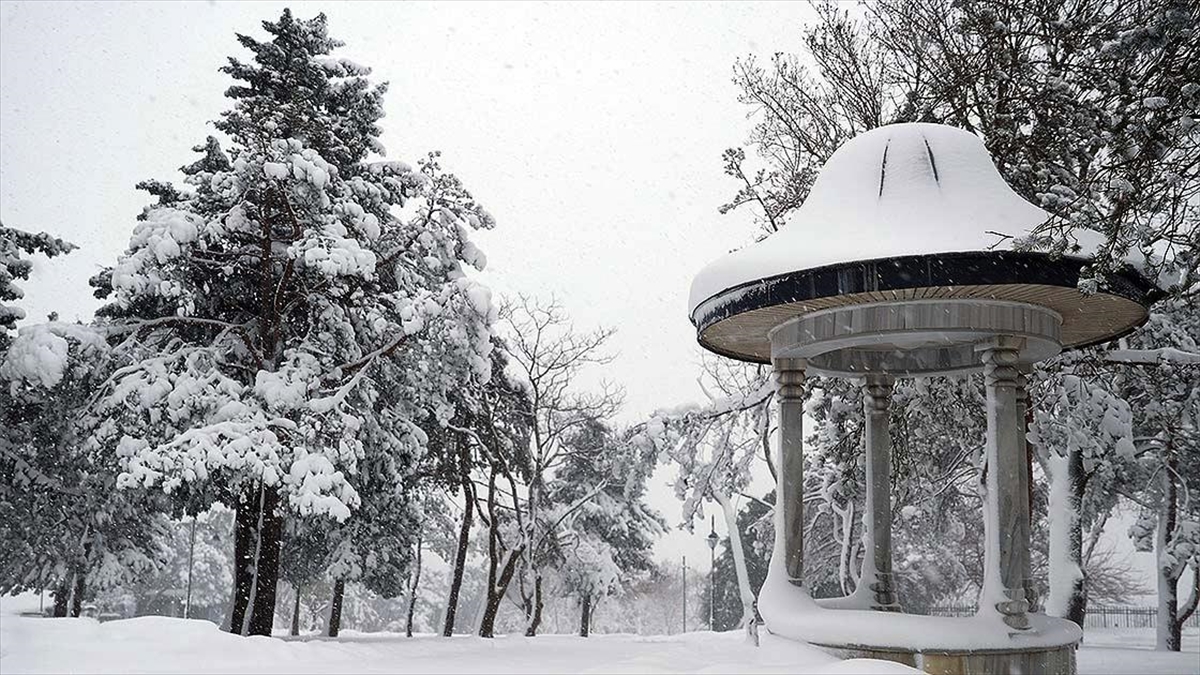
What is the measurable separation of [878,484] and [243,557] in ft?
36.1

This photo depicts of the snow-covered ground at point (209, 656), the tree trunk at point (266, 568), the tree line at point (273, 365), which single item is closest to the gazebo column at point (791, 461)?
the snow-covered ground at point (209, 656)

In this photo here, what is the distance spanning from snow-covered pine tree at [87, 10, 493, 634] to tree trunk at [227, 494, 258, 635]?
1.1 inches

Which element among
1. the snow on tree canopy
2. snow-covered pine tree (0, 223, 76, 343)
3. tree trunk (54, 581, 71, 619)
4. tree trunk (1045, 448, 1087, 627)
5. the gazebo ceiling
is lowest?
tree trunk (54, 581, 71, 619)

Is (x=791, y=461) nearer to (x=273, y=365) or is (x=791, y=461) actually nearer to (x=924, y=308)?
(x=924, y=308)

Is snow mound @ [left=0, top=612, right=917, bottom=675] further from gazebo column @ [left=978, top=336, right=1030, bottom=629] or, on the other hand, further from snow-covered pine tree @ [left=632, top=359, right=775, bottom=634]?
snow-covered pine tree @ [left=632, top=359, right=775, bottom=634]

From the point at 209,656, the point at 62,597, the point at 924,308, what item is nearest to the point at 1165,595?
the point at 924,308

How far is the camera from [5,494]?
16984 millimetres

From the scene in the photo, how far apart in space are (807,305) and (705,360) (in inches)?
683

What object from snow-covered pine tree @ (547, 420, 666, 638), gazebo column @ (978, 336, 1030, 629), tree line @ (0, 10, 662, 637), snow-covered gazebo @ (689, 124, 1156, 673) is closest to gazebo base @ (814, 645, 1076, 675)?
snow-covered gazebo @ (689, 124, 1156, 673)

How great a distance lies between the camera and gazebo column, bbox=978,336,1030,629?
22.2ft

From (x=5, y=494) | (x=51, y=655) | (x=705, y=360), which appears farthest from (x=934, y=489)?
(x=5, y=494)

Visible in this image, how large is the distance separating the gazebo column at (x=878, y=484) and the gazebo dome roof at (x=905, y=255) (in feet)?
6.40

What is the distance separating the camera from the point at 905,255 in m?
6.47

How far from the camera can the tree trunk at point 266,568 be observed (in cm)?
1503
